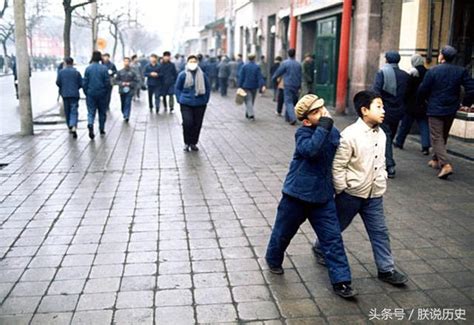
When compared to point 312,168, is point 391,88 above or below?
above

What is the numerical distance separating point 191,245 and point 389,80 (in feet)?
12.7

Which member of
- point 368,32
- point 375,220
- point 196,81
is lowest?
point 375,220

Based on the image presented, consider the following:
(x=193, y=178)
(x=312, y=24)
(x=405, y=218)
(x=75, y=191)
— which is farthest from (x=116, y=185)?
(x=312, y=24)

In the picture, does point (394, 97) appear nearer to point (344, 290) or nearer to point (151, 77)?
point (344, 290)

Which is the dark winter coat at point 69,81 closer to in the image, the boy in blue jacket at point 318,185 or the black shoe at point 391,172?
the black shoe at point 391,172

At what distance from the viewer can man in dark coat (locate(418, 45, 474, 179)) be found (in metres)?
7.71

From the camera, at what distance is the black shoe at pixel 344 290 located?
407cm

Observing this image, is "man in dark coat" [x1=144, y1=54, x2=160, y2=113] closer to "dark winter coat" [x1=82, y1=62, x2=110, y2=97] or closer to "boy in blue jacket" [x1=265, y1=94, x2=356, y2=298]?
"dark winter coat" [x1=82, y1=62, x2=110, y2=97]

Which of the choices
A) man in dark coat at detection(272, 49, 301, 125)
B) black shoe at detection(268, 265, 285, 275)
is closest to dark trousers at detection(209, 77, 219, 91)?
man in dark coat at detection(272, 49, 301, 125)

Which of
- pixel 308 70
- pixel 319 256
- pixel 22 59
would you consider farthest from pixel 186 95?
pixel 308 70

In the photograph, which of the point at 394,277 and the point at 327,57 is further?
the point at 327,57

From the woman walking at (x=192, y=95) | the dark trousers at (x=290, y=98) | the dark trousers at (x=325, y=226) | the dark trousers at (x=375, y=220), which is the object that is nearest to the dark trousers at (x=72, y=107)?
the woman walking at (x=192, y=95)

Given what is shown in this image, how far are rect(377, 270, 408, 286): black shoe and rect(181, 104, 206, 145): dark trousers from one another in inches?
236

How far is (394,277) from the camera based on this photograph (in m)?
4.31
